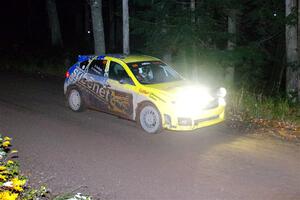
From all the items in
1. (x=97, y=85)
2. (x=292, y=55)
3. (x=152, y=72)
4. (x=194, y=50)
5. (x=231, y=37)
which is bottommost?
(x=97, y=85)

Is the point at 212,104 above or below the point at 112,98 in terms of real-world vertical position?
below

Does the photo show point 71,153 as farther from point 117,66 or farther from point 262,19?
point 262,19

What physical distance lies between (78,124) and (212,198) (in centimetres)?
519

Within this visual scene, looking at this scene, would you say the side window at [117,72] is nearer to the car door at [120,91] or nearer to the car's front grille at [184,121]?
the car door at [120,91]

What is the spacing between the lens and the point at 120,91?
405 inches

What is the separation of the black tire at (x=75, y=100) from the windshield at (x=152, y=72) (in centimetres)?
202

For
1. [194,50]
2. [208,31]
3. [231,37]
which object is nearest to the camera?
[194,50]

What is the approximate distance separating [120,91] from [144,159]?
289 cm

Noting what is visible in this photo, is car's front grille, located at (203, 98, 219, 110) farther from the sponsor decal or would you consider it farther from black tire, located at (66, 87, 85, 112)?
black tire, located at (66, 87, 85, 112)

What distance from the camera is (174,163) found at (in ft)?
24.9

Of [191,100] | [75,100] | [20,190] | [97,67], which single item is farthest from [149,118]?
[20,190]

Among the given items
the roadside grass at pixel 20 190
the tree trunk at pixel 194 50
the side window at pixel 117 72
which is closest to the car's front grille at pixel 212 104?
the side window at pixel 117 72

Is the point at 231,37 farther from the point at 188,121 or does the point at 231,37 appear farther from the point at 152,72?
the point at 188,121

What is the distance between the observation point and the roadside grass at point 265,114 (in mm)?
10180
